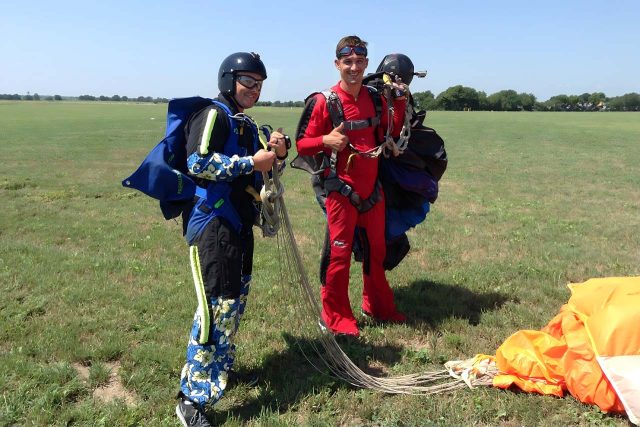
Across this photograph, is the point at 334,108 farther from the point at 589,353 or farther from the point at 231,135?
the point at 589,353

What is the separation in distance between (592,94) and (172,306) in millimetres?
153013

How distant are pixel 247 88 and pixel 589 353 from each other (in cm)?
299

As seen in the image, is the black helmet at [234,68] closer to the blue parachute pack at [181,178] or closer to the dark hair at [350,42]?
the blue parachute pack at [181,178]

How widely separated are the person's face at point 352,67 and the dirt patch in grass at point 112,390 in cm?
311

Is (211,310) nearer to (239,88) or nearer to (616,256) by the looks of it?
(239,88)

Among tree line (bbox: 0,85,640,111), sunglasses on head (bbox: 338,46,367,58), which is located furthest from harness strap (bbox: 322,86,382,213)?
tree line (bbox: 0,85,640,111)

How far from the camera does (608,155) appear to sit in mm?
21328

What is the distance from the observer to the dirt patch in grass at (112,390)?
3.82 metres

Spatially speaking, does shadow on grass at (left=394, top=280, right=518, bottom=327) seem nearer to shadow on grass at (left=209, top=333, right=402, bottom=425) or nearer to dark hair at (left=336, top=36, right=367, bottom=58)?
shadow on grass at (left=209, top=333, right=402, bottom=425)

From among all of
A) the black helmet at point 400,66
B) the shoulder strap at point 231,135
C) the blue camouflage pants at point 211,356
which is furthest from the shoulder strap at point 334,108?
the blue camouflage pants at point 211,356

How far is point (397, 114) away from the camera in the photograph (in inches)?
192

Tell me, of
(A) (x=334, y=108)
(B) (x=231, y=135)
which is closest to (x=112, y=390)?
(B) (x=231, y=135)

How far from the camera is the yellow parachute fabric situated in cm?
330

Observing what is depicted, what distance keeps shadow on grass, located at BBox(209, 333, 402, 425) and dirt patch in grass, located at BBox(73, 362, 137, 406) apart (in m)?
0.71
